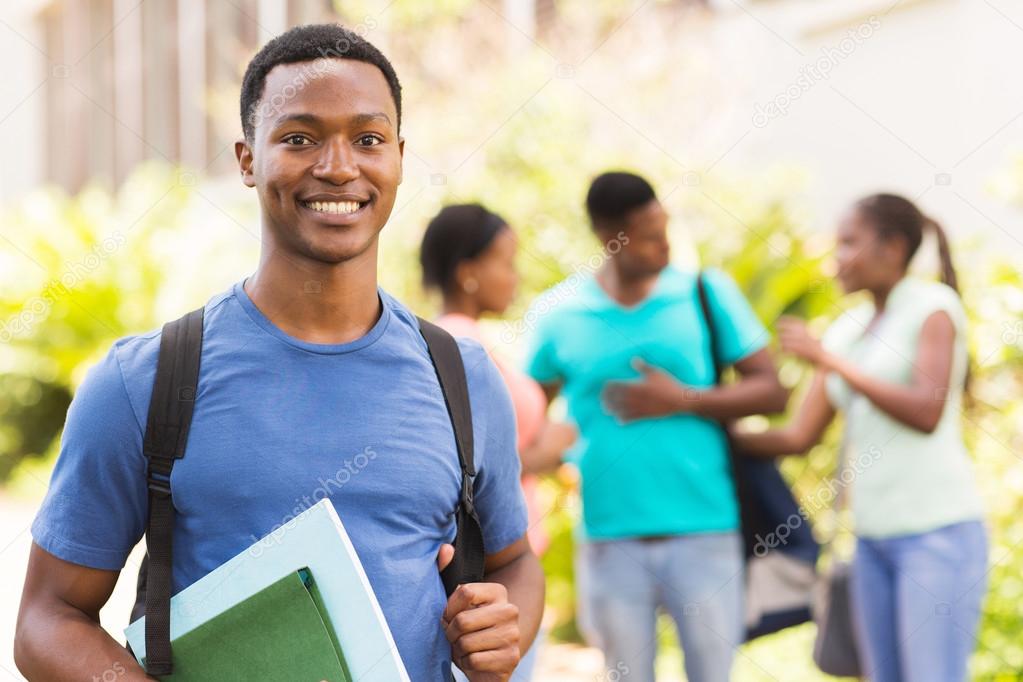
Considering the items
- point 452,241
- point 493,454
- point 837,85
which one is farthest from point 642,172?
point 493,454

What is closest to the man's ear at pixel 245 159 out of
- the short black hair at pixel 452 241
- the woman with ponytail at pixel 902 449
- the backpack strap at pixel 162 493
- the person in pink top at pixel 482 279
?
the backpack strap at pixel 162 493

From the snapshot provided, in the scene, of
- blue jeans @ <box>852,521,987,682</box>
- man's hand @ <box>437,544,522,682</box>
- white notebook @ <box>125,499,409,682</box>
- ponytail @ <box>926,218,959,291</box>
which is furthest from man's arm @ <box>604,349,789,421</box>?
white notebook @ <box>125,499,409,682</box>

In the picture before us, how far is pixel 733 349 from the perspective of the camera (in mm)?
4043

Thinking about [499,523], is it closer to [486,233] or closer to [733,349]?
[486,233]

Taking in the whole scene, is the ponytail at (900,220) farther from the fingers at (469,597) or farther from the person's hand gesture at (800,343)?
the fingers at (469,597)

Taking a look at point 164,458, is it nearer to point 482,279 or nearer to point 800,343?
point 482,279

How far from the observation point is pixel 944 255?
436 cm

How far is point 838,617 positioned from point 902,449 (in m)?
0.66

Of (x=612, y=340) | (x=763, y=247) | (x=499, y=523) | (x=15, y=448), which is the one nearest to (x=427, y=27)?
(x=763, y=247)

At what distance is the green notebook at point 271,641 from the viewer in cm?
171

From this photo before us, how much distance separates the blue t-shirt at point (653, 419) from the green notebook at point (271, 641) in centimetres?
231

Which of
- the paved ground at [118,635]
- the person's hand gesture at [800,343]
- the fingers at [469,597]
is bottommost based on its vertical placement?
the paved ground at [118,635]

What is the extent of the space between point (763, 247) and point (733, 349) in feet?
12.4

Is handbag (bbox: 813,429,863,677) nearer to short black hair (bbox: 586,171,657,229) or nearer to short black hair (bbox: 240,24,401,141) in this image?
short black hair (bbox: 586,171,657,229)
